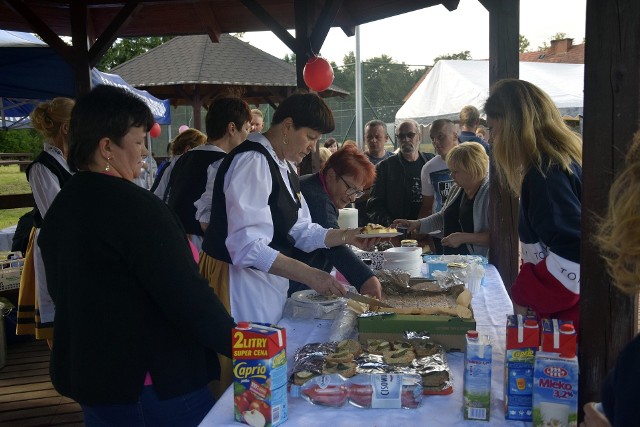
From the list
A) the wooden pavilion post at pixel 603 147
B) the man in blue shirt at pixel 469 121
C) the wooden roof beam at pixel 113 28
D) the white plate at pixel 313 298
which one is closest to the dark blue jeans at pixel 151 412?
the white plate at pixel 313 298

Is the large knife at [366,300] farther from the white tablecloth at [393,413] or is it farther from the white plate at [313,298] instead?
the white tablecloth at [393,413]

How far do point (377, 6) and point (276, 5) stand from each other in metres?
0.96

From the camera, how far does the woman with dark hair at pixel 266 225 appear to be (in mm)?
1992

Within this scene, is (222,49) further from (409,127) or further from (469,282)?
(469,282)

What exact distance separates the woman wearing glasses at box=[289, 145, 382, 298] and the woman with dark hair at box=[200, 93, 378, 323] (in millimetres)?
77

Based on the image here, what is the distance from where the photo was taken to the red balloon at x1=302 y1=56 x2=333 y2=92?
4449 millimetres

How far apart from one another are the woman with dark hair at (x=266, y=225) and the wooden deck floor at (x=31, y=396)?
5.86 feet

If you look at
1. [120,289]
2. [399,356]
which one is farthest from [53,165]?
[399,356]

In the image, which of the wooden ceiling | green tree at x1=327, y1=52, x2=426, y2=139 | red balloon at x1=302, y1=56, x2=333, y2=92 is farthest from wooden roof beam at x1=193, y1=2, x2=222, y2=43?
green tree at x1=327, y1=52, x2=426, y2=139

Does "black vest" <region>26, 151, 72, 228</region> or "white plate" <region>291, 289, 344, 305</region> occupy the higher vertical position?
"black vest" <region>26, 151, 72, 228</region>

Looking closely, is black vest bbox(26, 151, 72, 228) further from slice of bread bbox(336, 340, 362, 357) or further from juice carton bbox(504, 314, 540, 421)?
juice carton bbox(504, 314, 540, 421)

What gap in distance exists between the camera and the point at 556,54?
3272 centimetres

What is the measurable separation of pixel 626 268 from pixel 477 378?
0.45 meters

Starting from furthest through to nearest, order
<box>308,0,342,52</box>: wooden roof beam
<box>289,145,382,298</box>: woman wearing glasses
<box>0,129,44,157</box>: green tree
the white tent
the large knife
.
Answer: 1. <box>0,129,44,157</box>: green tree
2. the white tent
3. <box>308,0,342,52</box>: wooden roof beam
4. <box>289,145,382,298</box>: woman wearing glasses
5. the large knife
